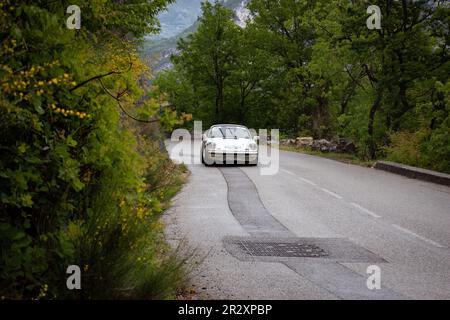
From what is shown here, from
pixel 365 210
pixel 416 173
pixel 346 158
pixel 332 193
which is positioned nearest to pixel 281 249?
pixel 365 210

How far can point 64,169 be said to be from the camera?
4.19m

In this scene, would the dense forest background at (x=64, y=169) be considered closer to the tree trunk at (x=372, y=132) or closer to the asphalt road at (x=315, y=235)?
the asphalt road at (x=315, y=235)

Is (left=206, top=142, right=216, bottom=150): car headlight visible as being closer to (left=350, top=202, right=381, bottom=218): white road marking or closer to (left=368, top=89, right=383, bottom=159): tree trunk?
(left=368, top=89, right=383, bottom=159): tree trunk

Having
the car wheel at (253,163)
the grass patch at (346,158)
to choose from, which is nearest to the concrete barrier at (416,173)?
the grass patch at (346,158)

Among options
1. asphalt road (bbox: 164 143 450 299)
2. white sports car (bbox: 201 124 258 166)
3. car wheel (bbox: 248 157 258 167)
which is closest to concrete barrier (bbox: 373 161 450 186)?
asphalt road (bbox: 164 143 450 299)

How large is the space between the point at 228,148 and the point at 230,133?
1.26 meters

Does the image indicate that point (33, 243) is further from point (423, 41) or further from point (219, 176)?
point (423, 41)

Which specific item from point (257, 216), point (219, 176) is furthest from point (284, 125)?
point (257, 216)

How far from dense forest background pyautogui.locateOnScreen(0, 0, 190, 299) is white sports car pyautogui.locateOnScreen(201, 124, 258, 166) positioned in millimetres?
14682

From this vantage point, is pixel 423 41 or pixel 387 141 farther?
pixel 387 141

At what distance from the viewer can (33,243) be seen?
429cm

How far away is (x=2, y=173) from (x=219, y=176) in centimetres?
1304

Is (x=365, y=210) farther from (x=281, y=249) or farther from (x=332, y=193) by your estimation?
(x=281, y=249)

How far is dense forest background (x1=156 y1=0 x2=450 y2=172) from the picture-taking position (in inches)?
868
